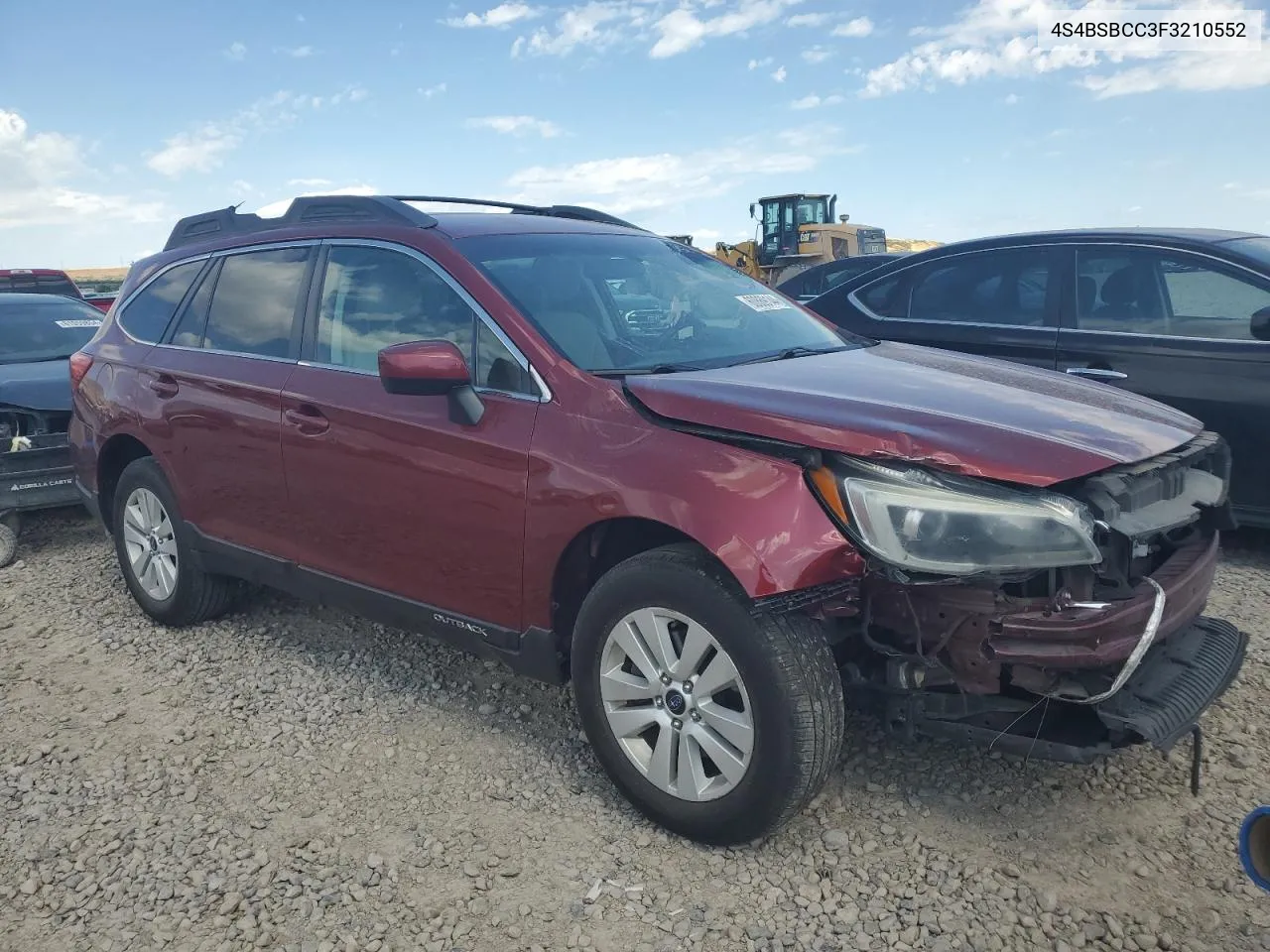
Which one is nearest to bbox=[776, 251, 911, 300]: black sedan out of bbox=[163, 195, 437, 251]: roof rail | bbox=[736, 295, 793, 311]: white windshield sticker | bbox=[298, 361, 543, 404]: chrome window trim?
bbox=[736, 295, 793, 311]: white windshield sticker

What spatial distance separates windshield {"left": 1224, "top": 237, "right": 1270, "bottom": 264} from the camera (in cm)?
493

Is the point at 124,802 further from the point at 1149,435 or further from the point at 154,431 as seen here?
the point at 1149,435

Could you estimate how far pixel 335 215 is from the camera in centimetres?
404

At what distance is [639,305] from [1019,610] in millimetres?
1732

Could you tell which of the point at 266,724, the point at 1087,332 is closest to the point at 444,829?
the point at 266,724

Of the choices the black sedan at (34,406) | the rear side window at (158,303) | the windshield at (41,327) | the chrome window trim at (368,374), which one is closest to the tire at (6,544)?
the black sedan at (34,406)

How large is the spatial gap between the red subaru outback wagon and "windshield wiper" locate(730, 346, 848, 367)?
0.06 ft

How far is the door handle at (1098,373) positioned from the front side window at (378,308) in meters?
3.21

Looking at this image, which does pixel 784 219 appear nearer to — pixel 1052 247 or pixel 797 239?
pixel 797 239

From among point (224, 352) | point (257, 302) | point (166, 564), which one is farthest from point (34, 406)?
point (257, 302)

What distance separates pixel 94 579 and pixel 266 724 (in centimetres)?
246

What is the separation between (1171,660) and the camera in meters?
2.83

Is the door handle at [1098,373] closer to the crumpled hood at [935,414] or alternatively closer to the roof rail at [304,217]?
the crumpled hood at [935,414]

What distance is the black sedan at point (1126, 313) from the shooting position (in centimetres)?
479
